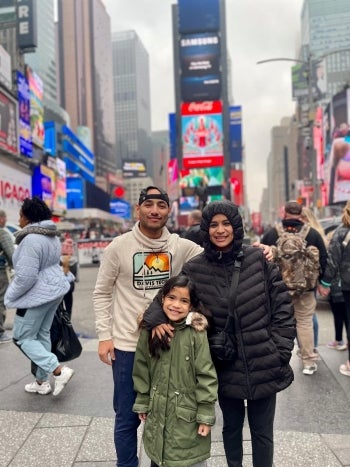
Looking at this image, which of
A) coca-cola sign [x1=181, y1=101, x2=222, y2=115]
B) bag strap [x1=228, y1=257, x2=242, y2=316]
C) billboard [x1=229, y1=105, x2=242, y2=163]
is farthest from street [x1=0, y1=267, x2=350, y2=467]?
billboard [x1=229, y1=105, x2=242, y2=163]

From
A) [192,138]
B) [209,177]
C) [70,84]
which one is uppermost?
[70,84]

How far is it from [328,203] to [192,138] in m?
18.6

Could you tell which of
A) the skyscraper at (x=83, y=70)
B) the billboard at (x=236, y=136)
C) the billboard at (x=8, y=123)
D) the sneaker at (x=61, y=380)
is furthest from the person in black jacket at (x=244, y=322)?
the skyscraper at (x=83, y=70)

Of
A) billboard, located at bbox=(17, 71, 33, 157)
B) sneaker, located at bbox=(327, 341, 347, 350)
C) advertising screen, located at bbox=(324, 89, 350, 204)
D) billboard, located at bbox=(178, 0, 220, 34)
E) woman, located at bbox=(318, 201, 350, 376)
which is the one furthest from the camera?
billboard, located at bbox=(178, 0, 220, 34)

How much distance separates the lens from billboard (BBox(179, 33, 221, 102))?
63.0 m

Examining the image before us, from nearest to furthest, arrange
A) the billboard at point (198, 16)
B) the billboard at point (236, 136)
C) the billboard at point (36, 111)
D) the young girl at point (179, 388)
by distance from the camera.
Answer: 1. the young girl at point (179, 388)
2. the billboard at point (36, 111)
3. the billboard at point (198, 16)
4. the billboard at point (236, 136)

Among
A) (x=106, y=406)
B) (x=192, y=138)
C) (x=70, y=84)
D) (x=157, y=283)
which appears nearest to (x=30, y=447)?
(x=106, y=406)

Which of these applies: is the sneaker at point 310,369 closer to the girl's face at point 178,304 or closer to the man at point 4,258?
the girl's face at point 178,304

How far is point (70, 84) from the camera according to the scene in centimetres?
15675

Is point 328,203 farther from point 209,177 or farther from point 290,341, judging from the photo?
point 290,341

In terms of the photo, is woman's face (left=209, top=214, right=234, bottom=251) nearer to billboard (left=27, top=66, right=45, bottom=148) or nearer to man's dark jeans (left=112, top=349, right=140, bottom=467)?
man's dark jeans (left=112, top=349, right=140, bottom=467)

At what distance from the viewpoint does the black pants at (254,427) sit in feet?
8.23

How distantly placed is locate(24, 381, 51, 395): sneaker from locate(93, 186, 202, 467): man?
6.56 ft

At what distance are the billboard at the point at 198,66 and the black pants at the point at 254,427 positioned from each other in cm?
6365
